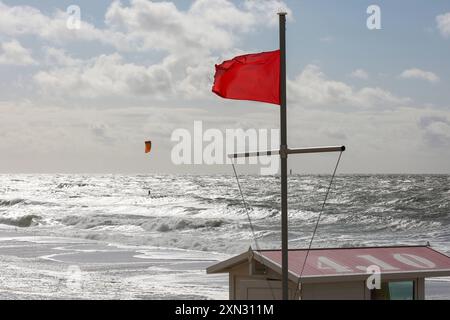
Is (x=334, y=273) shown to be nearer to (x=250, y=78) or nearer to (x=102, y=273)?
(x=250, y=78)

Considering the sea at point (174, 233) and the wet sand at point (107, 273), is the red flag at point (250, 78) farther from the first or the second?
the wet sand at point (107, 273)

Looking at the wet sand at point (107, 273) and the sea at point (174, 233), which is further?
the sea at point (174, 233)

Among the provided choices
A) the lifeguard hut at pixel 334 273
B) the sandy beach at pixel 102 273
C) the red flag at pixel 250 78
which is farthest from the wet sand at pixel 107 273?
the red flag at pixel 250 78

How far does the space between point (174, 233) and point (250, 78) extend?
158 ft

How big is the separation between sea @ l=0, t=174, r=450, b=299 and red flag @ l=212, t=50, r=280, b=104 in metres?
2.89

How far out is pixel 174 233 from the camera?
57.2 m

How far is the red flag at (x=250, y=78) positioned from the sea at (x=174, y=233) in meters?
2.89

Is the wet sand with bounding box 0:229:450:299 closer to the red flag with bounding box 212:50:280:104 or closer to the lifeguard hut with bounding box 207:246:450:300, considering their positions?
the lifeguard hut with bounding box 207:246:450:300

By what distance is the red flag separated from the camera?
966 cm

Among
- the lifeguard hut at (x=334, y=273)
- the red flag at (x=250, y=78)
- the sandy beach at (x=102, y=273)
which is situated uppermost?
the red flag at (x=250, y=78)

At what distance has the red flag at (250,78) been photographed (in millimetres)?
9664

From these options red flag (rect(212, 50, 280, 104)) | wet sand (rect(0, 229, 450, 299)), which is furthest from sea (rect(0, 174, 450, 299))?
red flag (rect(212, 50, 280, 104))

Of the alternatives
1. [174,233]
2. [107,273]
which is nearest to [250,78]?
[107,273]

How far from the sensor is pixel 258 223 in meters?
61.3
